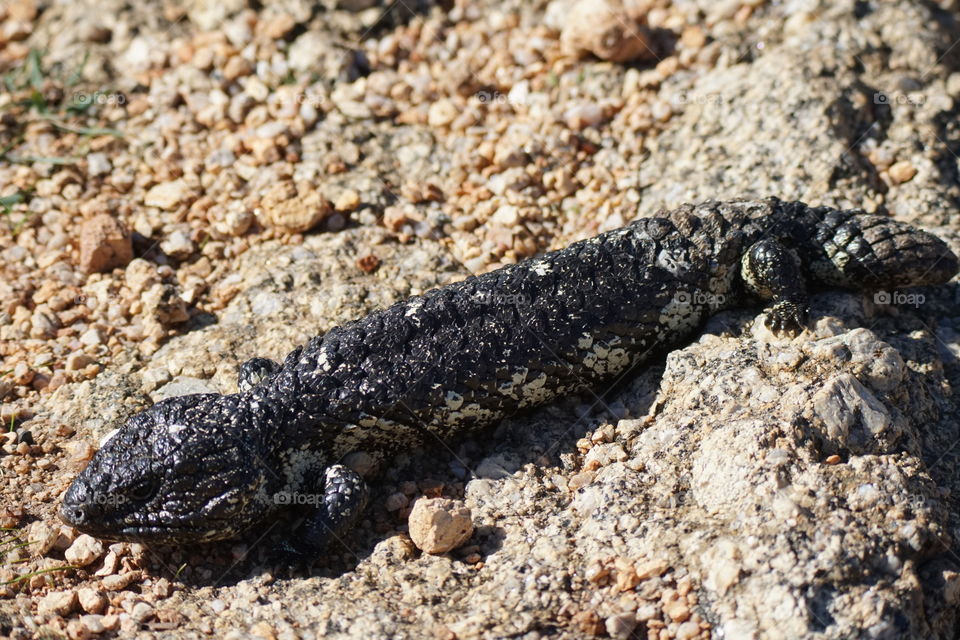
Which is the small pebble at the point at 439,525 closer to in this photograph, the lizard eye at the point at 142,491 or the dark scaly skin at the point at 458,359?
the dark scaly skin at the point at 458,359

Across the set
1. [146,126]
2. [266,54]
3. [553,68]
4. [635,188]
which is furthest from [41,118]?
[635,188]

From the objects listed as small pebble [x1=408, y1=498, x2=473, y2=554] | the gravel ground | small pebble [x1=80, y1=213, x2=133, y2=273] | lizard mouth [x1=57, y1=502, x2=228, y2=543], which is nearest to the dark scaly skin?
lizard mouth [x1=57, y1=502, x2=228, y2=543]

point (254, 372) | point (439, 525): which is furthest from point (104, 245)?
point (439, 525)

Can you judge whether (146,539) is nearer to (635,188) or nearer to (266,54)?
(635,188)

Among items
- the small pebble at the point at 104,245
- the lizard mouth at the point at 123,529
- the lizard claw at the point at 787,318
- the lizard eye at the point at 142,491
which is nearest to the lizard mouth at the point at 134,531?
the lizard mouth at the point at 123,529

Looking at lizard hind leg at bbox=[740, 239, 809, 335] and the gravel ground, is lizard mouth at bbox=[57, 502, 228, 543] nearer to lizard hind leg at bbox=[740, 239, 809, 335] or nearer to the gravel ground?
the gravel ground

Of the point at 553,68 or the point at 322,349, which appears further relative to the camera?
the point at 553,68
